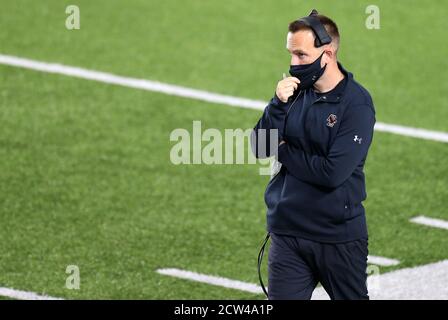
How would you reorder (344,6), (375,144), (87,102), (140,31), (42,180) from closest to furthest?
(42,180)
(375,144)
(87,102)
(140,31)
(344,6)

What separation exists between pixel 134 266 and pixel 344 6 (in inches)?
332

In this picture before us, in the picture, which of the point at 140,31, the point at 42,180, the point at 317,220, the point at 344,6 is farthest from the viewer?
the point at 344,6

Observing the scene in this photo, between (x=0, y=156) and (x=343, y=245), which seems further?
(x=0, y=156)

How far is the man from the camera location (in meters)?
6.19

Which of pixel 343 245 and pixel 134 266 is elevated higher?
pixel 343 245


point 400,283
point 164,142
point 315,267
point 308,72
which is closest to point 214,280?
point 400,283

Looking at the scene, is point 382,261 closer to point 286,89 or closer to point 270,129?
point 270,129

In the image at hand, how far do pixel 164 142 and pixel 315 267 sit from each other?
227 inches

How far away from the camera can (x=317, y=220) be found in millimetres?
6262

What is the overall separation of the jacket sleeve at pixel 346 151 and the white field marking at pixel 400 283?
7.58ft

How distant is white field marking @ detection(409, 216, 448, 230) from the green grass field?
0.37 ft

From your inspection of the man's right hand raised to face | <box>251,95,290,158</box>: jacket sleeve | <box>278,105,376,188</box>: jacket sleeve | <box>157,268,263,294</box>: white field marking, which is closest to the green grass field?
<box>157,268,263,294</box>: white field marking

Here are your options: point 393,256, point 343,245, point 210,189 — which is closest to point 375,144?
point 210,189

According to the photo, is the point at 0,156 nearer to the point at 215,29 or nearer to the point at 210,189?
the point at 210,189
